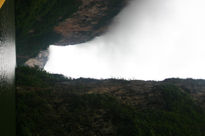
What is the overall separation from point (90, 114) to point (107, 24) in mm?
17814

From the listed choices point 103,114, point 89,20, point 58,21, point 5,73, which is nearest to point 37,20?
point 58,21

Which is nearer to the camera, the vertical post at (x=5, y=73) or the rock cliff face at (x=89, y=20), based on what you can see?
the vertical post at (x=5, y=73)

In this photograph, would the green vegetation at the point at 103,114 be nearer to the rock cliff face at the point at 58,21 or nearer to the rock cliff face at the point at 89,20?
the rock cliff face at the point at 58,21

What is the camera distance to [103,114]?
10938mm

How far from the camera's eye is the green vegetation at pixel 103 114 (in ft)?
32.9

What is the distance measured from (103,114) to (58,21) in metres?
13.5

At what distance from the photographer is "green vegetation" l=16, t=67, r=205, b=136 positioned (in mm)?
10031

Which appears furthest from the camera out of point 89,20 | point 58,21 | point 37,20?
point 89,20

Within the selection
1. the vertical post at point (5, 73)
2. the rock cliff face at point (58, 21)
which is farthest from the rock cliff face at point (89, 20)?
the vertical post at point (5, 73)

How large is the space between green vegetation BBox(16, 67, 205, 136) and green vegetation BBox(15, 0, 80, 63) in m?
6.21

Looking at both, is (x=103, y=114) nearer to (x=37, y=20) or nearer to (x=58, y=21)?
(x=37, y=20)

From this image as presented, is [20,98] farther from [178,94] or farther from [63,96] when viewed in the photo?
[178,94]

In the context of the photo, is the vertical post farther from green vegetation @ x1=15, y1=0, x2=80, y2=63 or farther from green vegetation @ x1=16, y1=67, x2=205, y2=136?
green vegetation @ x1=15, y1=0, x2=80, y2=63

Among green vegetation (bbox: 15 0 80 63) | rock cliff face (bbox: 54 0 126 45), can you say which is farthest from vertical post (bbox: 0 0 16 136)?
rock cliff face (bbox: 54 0 126 45)
